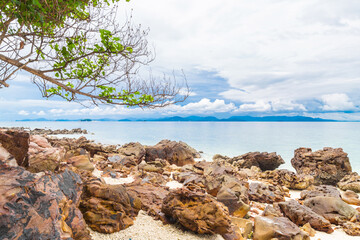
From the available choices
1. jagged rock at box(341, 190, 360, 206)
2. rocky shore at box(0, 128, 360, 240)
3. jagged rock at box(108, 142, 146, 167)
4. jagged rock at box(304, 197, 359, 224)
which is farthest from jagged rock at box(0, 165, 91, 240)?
jagged rock at box(341, 190, 360, 206)

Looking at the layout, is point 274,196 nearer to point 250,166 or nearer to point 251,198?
point 251,198

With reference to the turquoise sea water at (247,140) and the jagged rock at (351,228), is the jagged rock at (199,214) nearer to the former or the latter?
the jagged rock at (351,228)

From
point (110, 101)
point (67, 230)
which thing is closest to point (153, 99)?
point (110, 101)

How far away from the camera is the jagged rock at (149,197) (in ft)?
17.8

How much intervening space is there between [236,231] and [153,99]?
12.0 feet

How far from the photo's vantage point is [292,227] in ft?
20.0

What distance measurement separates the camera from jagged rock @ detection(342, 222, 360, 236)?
7071 mm

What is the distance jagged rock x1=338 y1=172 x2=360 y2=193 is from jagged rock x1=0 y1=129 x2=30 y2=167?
48.3 ft

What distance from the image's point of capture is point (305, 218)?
729cm

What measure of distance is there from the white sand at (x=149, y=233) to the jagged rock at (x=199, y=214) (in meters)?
0.15

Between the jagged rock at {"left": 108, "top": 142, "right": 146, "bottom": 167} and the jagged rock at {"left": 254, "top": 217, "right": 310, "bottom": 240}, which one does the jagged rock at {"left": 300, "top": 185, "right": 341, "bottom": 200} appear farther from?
the jagged rock at {"left": 108, "top": 142, "right": 146, "bottom": 167}

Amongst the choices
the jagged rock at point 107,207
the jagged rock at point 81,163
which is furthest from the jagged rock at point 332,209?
the jagged rock at point 81,163

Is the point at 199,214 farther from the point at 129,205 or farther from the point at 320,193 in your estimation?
the point at 320,193

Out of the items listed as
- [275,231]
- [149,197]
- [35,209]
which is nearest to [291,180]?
[275,231]
